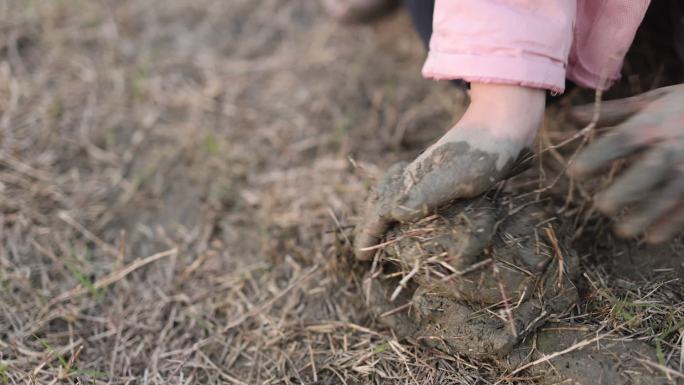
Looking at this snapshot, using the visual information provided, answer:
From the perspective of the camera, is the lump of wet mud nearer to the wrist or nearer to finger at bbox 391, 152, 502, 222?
finger at bbox 391, 152, 502, 222

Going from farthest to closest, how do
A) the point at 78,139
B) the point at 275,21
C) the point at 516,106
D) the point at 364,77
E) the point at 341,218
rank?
the point at 275,21, the point at 364,77, the point at 78,139, the point at 341,218, the point at 516,106

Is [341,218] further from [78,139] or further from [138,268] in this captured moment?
[78,139]

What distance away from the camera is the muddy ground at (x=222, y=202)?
1.37 m

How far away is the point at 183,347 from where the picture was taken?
58.3 inches

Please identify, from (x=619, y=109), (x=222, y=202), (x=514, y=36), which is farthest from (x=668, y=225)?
(x=222, y=202)

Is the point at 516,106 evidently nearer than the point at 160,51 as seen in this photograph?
Yes

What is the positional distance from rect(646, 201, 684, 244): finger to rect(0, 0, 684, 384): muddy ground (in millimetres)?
150

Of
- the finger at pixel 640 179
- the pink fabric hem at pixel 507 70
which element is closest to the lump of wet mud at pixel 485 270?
the finger at pixel 640 179

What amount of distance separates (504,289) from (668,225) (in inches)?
14.0

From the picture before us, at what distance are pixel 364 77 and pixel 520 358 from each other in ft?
4.35

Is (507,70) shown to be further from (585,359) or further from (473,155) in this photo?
(585,359)

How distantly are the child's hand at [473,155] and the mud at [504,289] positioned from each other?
6cm

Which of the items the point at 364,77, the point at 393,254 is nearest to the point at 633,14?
the point at 393,254

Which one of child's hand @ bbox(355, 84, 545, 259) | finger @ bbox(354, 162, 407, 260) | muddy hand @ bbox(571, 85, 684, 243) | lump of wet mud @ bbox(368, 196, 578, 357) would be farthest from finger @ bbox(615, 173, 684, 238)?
finger @ bbox(354, 162, 407, 260)
